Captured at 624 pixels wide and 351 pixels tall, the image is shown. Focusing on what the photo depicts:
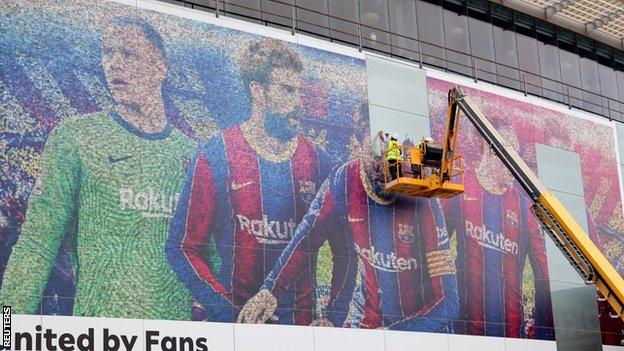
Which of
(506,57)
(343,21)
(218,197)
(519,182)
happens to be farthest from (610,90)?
(218,197)

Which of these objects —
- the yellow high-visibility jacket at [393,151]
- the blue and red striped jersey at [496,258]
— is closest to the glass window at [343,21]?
the yellow high-visibility jacket at [393,151]

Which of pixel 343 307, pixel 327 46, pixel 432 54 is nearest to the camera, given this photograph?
pixel 343 307

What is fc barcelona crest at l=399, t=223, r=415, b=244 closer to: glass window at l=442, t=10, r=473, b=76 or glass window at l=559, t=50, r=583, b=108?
glass window at l=442, t=10, r=473, b=76

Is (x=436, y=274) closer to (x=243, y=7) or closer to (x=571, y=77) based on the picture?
(x=243, y=7)

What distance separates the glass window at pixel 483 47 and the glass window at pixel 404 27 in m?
3.09

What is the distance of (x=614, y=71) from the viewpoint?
4584 centimetres

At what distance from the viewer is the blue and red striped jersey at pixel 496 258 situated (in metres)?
35.5

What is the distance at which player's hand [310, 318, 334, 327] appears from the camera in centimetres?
3092

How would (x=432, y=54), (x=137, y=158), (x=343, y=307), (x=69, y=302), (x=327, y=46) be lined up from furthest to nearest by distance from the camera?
1. (x=432, y=54)
2. (x=327, y=46)
3. (x=343, y=307)
4. (x=137, y=158)
5. (x=69, y=302)

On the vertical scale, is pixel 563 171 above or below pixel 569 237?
above

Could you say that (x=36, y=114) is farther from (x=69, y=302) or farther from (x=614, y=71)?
(x=614, y=71)

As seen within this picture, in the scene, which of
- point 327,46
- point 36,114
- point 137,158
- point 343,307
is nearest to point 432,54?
point 327,46

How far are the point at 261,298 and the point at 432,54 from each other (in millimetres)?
12948

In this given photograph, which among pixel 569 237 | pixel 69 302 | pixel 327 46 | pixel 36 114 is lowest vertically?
pixel 69 302
